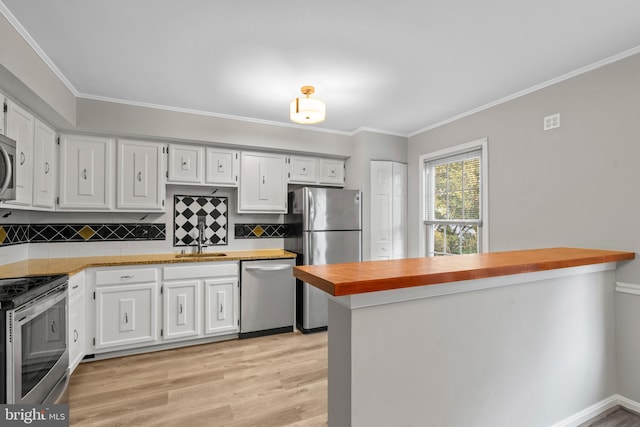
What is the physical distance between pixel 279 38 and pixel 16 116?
197 cm

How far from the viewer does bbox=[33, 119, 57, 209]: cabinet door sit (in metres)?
2.64

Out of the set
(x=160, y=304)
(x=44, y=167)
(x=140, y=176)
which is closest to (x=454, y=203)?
(x=160, y=304)

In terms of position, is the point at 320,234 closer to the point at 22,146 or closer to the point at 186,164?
the point at 186,164

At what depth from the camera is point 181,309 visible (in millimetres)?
3215

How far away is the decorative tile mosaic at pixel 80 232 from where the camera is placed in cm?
296

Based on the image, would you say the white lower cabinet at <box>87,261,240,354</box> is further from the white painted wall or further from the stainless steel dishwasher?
the white painted wall

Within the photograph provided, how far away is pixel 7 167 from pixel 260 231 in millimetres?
2555

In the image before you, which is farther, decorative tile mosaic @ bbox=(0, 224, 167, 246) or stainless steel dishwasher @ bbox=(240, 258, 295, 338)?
stainless steel dishwasher @ bbox=(240, 258, 295, 338)

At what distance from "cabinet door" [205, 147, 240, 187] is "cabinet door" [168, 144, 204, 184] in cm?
8

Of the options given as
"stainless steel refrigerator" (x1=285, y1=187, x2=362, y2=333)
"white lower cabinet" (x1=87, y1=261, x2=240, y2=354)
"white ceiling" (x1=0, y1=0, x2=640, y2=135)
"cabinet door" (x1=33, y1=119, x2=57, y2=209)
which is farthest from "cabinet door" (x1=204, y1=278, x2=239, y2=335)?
"white ceiling" (x1=0, y1=0, x2=640, y2=135)

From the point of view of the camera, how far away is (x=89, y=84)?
110 inches

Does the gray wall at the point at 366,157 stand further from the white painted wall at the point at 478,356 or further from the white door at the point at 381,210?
the white painted wall at the point at 478,356

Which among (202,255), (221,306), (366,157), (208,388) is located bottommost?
(208,388)

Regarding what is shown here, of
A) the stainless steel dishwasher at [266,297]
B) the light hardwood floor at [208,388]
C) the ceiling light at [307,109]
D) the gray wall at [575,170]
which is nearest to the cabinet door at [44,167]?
the light hardwood floor at [208,388]
